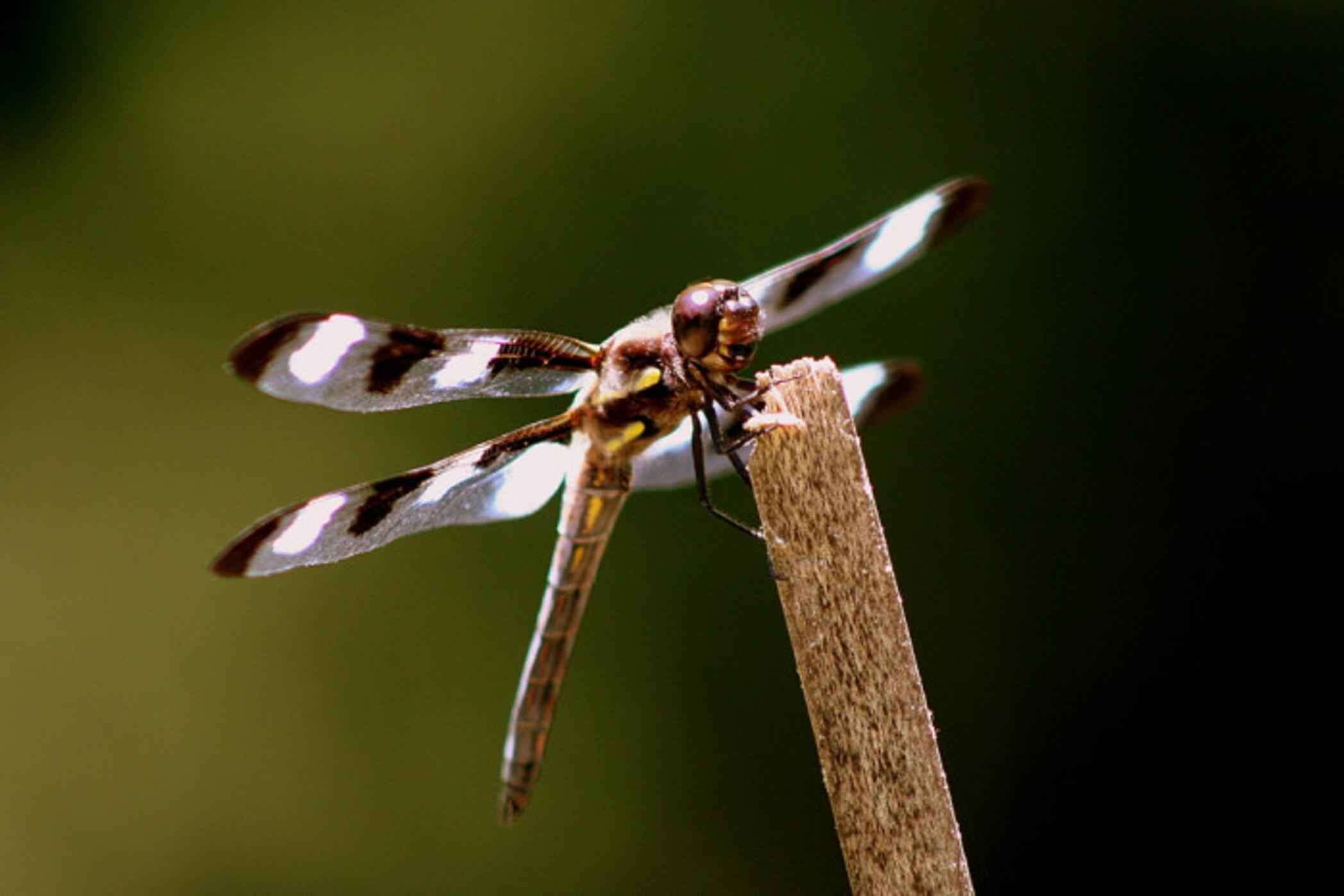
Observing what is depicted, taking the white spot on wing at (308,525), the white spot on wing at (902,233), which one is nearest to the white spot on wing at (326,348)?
the white spot on wing at (308,525)

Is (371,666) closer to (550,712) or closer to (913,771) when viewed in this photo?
(550,712)

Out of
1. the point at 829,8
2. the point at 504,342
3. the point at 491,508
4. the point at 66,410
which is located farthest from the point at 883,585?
the point at 66,410

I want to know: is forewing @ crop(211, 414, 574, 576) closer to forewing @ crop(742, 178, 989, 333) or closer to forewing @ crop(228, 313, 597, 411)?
forewing @ crop(228, 313, 597, 411)

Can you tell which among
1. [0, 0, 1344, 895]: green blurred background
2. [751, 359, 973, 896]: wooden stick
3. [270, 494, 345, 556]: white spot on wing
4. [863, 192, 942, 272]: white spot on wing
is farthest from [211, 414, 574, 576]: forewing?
[0, 0, 1344, 895]: green blurred background

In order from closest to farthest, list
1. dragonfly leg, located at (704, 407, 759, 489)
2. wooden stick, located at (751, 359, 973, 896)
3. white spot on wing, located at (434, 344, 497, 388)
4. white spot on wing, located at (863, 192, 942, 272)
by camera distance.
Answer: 1. wooden stick, located at (751, 359, 973, 896)
2. dragonfly leg, located at (704, 407, 759, 489)
3. white spot on wing, located at (434, 344, 497, 388)
4. white spot on wing, located at (863, 192, 942, 272)

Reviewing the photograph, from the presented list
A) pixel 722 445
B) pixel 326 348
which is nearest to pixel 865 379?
pixel 722 445

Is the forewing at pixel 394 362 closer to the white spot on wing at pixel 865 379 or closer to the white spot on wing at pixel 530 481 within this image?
the white spot on wing at pixel 530 481
